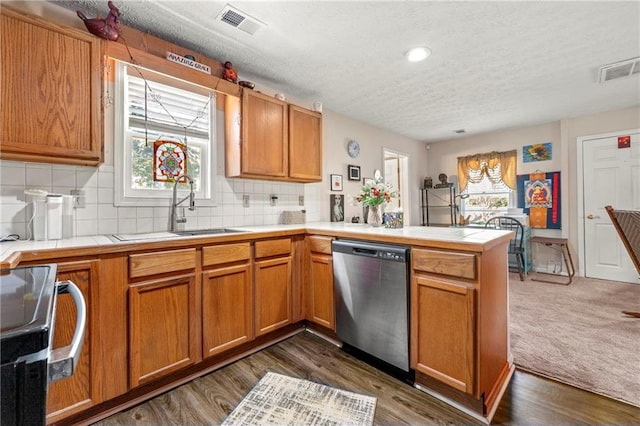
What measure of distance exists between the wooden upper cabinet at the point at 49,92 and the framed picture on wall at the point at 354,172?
9.31 feet

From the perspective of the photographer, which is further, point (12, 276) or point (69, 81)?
point (69, 81)

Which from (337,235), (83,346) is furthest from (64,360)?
(337,235)

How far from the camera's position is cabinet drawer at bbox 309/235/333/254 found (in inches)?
88.7

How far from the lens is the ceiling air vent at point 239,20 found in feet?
6.04

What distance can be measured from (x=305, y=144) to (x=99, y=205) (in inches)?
72.6

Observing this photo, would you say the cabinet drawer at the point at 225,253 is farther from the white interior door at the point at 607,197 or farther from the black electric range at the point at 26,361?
the white interior door at the point at 607,197

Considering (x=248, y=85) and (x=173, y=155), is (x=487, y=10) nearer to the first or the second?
(x=248, y=85)

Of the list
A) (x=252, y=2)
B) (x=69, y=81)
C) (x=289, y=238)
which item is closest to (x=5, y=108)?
(x=69, y=81)

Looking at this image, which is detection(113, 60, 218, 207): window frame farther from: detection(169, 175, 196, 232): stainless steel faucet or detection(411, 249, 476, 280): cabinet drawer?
detection(411, 249, 476, 280): cabinet drawer

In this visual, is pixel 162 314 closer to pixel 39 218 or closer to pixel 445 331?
pixel 39 218

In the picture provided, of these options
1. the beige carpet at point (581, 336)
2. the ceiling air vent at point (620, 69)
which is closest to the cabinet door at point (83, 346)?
the beige carpet at point (581, 336)

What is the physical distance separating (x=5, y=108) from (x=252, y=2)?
4.81 feet

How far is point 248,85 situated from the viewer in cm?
252

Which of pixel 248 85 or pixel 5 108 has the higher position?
pixel 248 85
